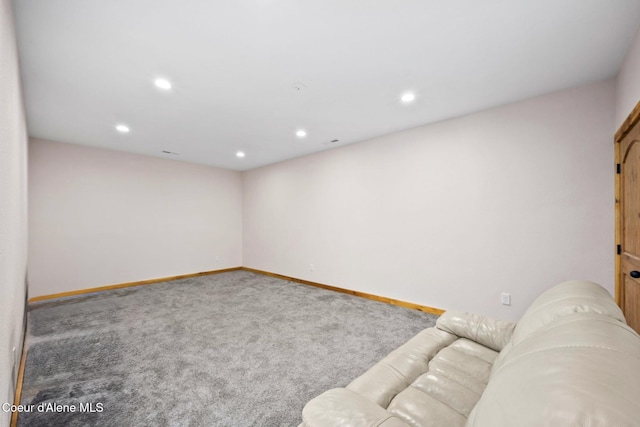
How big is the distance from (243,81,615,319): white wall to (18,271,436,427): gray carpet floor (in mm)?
656

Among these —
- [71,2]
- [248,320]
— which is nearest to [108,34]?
[71,2]

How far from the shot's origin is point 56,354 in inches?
95.5

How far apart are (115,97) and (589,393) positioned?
382 cm

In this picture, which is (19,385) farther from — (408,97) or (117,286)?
(408,97)

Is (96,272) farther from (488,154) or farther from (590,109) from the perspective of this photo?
(590,109)

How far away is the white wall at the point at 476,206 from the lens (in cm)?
253

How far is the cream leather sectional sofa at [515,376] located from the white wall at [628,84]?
1645 mm

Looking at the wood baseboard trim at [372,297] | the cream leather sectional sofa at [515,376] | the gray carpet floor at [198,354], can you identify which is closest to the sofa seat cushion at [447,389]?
the cream leather sectional sofa at [515,376]

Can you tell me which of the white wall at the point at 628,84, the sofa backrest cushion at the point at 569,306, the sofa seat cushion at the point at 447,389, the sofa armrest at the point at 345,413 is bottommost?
the sofa seat cushion at the point at 447,389

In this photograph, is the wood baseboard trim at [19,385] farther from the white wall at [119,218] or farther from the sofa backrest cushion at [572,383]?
the sofa backrest cushion at [572,383]

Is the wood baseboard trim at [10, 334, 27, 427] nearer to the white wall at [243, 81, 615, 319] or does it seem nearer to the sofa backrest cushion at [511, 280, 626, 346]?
the sofa backrest cushion at [511, 280, 626, 346]

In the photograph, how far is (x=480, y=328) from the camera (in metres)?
1.65

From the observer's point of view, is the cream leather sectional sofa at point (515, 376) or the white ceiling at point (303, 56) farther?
the white ceiling at point (303, 56)

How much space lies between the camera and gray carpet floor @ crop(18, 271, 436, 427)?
1.73 metres
